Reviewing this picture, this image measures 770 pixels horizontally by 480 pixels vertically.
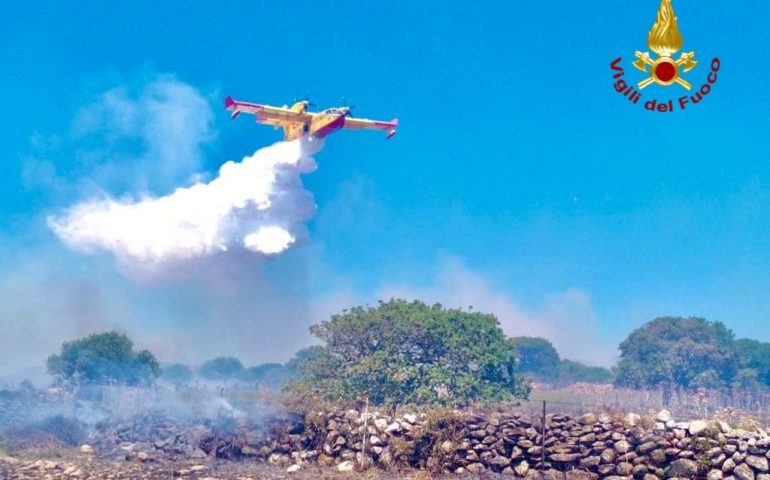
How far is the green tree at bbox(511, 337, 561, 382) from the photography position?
96.6 meters

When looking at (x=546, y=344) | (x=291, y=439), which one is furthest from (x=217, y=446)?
(x=546, y=344)

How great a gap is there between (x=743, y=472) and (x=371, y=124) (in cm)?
2752

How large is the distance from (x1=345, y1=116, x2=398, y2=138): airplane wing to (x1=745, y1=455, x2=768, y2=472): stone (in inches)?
1062

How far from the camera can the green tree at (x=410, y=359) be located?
38.1 metres

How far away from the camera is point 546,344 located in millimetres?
98375

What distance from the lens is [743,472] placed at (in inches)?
810

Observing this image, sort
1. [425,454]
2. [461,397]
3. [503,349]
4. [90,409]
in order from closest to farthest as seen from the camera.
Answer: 1. [425,454]
2. [90,409]
3. [461,397]
4. [503,349]

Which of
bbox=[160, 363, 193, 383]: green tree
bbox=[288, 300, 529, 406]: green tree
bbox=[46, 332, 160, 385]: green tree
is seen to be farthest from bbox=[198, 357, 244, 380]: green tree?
bbox=[288, 300, 529, 406]: green tree

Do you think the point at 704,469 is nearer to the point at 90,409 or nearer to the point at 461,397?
the point at 461,397

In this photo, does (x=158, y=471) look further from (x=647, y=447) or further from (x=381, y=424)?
(x=647, y=447)

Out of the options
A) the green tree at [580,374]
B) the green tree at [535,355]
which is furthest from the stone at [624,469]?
the green tree at [535,355]

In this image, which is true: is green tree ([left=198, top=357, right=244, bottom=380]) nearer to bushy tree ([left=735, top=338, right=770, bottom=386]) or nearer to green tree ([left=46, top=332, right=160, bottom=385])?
green tree ([left=46, top=332, right=160, bottom=385])

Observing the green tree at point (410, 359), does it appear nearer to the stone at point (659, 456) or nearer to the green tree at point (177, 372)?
the stone at point (659, 456)

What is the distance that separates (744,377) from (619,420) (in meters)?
46.9
